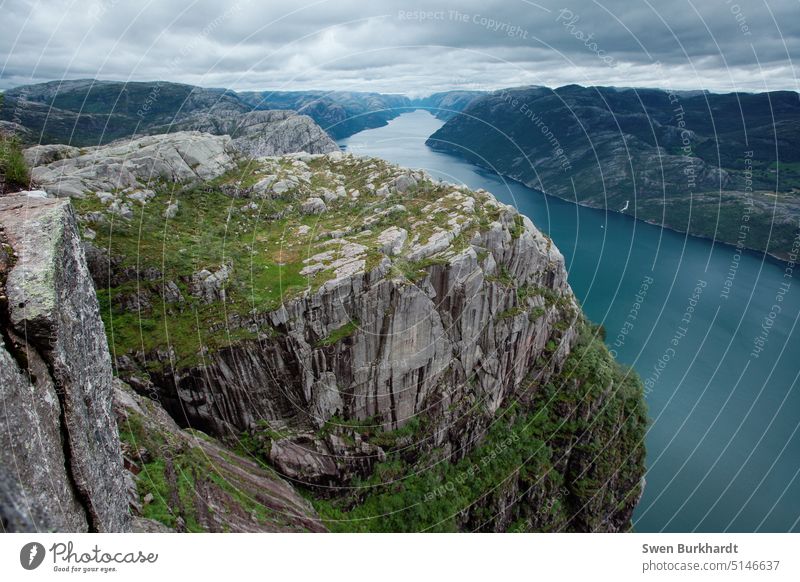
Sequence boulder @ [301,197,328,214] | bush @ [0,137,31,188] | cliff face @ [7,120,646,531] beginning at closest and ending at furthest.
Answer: bush @ [0,137,31,188]
cliff face @ [7,120,646,531]
boulder @ [301,197,328,214]

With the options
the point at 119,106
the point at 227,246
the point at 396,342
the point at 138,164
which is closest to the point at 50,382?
the point at 396,342

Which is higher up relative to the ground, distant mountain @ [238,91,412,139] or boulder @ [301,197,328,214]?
distant mountain @ [238,91,412,139]

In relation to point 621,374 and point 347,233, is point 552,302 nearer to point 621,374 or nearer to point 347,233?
point 621,374

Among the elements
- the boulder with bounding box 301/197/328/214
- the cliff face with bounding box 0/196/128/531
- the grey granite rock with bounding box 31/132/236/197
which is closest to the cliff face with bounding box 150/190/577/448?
the boulder with bounding box 301/197/328/214

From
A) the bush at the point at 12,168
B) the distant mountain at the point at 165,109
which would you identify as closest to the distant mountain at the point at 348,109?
the distant mountain at the point at 165,109

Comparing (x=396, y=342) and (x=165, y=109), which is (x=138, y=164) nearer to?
(x=396, y=342)
